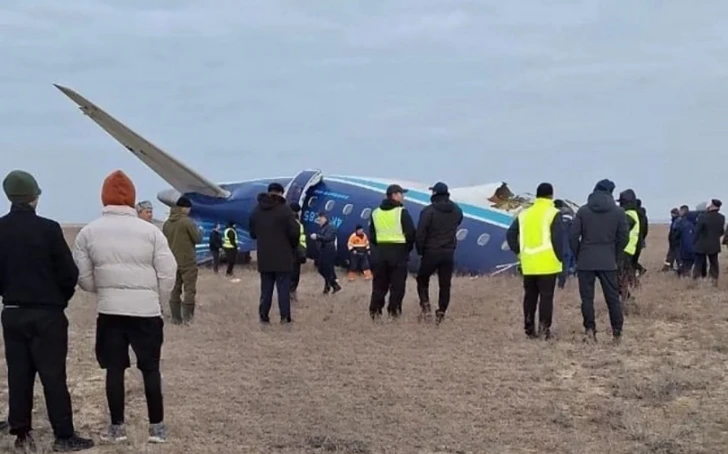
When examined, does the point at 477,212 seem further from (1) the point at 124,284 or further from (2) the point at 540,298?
(1) the point at 124,284

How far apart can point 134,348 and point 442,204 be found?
6.40m

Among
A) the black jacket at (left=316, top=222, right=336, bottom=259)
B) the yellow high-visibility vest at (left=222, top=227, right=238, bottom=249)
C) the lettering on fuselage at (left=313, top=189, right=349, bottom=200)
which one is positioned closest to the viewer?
the black jacket at (left=316, top=222, right=336, bottom=259)

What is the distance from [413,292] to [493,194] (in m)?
5.37

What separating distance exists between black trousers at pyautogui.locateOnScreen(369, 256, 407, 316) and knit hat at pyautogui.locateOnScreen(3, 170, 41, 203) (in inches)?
255

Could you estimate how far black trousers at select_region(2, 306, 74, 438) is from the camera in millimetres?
6613

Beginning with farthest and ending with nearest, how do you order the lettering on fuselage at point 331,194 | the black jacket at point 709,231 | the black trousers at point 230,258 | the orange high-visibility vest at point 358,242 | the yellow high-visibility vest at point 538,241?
the lettering on fuselage at point 331,194, the black trousers at point 230,258, the orange high-visibility vest at point 358,242, the black jacket at point 709,231, the yellow high-visibility vest at point 538,241

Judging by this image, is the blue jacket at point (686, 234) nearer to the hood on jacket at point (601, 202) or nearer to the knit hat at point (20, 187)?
the hood on jacket at point (601, 202)

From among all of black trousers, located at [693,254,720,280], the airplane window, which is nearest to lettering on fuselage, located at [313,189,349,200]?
the airplane window

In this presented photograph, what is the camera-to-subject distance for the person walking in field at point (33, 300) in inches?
260

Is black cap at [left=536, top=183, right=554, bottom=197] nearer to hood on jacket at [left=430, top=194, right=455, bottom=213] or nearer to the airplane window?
hood on jacket at [left=430, top=194, right=455, bottom=213]

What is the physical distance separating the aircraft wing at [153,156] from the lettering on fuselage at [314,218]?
2540mm

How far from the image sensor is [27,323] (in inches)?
260

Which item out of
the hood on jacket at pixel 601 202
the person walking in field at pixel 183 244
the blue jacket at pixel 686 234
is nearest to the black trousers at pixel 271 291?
the person walking in field at pixel 183 244

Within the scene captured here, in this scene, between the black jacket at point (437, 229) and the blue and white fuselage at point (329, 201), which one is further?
the blue and white fuselage at point (329, 201)
